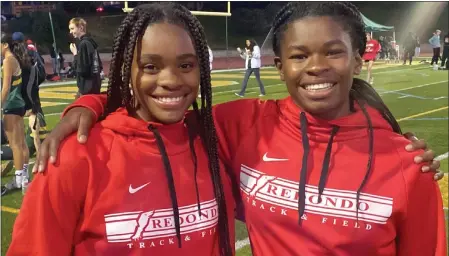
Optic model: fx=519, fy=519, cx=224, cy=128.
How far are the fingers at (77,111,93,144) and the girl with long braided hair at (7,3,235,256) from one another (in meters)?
0.02

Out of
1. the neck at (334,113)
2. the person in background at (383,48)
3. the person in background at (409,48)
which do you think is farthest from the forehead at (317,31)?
the person in background at (409,48)

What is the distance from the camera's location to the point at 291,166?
1670 millimetres

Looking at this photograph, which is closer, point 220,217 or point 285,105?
point 220,217

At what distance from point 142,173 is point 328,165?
1.91 feet

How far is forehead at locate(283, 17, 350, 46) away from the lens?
5.27 ft

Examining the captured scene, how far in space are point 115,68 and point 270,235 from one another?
73cm

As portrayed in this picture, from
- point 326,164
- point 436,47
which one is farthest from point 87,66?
point 436,47

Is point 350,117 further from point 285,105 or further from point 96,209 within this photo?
point 96,209

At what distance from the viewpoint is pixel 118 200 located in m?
1.48

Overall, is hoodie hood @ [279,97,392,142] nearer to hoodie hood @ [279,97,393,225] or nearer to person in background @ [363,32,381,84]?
hoodie hood @ [279,97,393,225]

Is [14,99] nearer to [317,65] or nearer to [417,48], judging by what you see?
[317,65]

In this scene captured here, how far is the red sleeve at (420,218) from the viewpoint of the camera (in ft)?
5.10

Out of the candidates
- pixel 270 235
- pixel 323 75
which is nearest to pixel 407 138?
pixel 323 75

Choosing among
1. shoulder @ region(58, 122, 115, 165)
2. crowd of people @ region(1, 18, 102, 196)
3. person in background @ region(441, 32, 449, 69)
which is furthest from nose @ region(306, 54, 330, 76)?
person in background @ region(441, 32, 449, 69)
